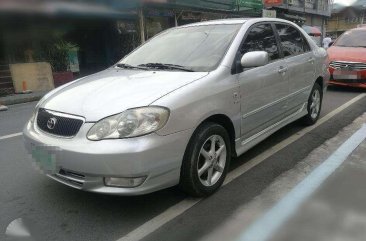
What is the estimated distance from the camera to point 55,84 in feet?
42.9

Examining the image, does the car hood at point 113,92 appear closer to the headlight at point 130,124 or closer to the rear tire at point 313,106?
the headlight at point 130,124

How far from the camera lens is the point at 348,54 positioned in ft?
30.5

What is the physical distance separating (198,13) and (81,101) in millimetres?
17029

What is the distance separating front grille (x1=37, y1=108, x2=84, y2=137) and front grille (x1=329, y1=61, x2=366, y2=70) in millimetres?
7488

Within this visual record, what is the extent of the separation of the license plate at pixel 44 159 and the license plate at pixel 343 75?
25.0ft

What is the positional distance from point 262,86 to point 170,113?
1530 millimetres

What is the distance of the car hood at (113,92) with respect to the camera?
3.21m

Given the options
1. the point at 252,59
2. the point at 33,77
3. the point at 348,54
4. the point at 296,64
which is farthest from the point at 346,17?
the point at 252,59

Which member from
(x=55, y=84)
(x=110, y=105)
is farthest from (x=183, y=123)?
(x=55, y=84)

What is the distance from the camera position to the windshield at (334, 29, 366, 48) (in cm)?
1003

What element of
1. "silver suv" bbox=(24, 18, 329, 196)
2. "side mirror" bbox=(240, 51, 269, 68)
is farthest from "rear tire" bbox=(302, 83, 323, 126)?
"side mirror" bbox=(240, 51, 269, 68)

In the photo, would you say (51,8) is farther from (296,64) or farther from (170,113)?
(296,64)

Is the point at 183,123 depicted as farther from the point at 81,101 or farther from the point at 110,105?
the point at 81,101

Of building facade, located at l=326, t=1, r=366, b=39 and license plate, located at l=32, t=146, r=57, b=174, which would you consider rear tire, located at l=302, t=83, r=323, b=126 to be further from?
building facade, located at l=326, t=1, r=366, b=39
